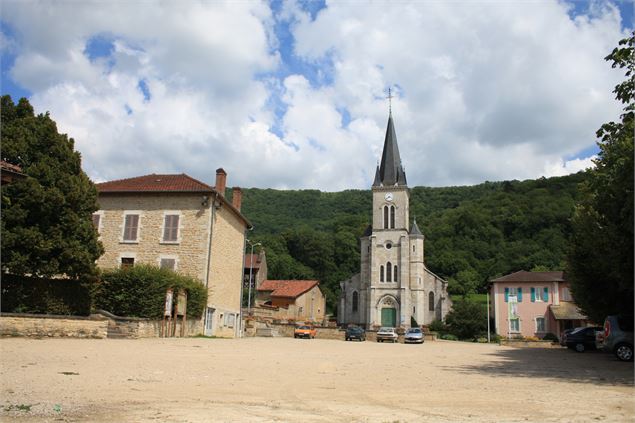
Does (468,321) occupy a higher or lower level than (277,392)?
higher

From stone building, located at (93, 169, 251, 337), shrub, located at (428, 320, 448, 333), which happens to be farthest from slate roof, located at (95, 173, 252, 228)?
shrub, located at (428, 320, 448, 333)

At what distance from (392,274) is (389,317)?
5.15 m

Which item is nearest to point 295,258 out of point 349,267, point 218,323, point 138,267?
point 349,267

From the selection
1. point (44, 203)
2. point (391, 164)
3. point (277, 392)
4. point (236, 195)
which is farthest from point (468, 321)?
point (277, 392)

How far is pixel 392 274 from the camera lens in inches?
2461

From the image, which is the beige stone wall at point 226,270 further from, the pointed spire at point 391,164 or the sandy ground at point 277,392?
the pointed spire at point 391,164

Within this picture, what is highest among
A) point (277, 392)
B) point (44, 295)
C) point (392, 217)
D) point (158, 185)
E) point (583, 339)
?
point (392, 217)

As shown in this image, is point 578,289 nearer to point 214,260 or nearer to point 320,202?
point 214,260

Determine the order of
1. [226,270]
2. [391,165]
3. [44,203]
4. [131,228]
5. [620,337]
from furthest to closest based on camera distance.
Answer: [391,165]
[226,270]
[131,228]
[44,203]
[620,337]

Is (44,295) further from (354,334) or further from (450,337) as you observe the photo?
(450,337)

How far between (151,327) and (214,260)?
7.31m

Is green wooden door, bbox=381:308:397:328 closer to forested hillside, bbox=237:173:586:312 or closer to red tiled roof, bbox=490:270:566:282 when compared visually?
red tiled roof, bbox=490:270:566:282

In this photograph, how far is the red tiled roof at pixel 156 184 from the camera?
26.8 meters

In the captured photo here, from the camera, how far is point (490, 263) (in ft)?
280
